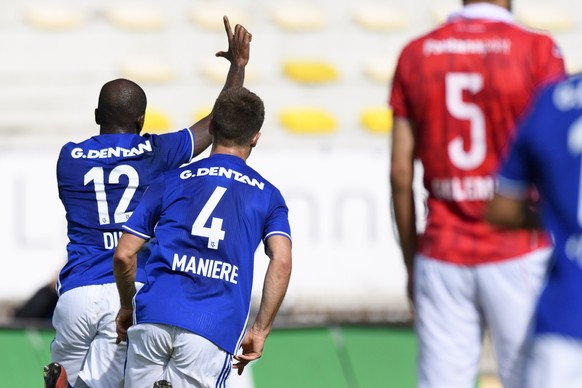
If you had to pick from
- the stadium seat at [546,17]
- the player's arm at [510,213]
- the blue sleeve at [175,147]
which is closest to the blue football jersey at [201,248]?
the blue sleeve at [175,147]

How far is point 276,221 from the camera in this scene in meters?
4.96

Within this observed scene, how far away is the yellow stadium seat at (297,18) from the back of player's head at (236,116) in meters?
8.86

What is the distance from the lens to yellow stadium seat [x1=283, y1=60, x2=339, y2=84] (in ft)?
44.1

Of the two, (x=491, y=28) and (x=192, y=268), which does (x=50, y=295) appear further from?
(x=491, y=28)

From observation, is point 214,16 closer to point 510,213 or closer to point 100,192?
point 100,192

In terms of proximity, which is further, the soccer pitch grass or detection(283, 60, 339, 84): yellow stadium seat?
detection(283, 60, 339, 84): yellow stadium seat

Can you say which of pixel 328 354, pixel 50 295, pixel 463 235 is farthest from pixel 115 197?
pixel 50 295

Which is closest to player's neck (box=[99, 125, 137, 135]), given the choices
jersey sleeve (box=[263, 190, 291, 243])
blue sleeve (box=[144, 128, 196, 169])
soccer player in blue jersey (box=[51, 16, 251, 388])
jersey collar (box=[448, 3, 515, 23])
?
soccer player in blue jersey (box=[51, 16, 251, 388])

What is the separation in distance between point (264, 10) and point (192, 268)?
9.38 metres

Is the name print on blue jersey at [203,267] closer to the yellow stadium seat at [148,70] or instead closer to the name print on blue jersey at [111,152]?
the name print on blue jersey at [111,152]

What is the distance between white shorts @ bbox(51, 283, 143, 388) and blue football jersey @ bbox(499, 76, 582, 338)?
264 cm

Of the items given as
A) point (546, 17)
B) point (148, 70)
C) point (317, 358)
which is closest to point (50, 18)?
point (148, 70)

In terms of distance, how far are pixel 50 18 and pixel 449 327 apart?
34.3 feet

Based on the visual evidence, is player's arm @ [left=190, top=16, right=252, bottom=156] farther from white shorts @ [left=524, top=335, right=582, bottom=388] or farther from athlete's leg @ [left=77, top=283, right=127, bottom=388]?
white shorts @ [left=524, top=335, right=582, bottom=388]
